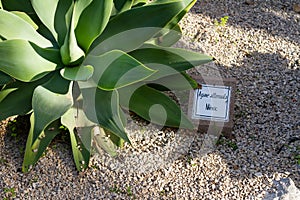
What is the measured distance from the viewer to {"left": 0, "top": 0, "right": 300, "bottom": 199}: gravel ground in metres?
2.51

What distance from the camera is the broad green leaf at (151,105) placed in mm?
2590

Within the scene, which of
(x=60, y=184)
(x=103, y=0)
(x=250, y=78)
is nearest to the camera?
(x=103, y=0)

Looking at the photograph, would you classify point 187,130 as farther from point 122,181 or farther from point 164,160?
point 122,181

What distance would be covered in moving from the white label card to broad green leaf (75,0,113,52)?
2.31 ft

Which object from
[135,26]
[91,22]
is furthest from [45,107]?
[135,26]

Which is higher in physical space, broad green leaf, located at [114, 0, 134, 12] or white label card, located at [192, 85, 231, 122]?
broad green leaf, located at [114, 0, 134, 12]

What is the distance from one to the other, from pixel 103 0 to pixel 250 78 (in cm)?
112

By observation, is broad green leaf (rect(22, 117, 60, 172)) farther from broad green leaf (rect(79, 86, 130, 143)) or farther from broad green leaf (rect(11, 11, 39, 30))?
broad green leaf (rect(11, 11, 39, 30))

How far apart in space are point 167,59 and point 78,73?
47 centimetres

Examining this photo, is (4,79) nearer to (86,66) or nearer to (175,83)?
(86,66)

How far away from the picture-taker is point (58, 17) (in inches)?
96.3

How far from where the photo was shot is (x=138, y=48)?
2586 mm

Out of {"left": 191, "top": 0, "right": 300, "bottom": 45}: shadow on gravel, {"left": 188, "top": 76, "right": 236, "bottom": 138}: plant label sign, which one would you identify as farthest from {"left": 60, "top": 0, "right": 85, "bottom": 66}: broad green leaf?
{"left": 191, "top": 0, "right": 300, "bottom": 45}: shadow on gravel

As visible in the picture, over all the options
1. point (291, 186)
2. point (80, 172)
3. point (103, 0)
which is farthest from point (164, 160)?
point (103, 0)
